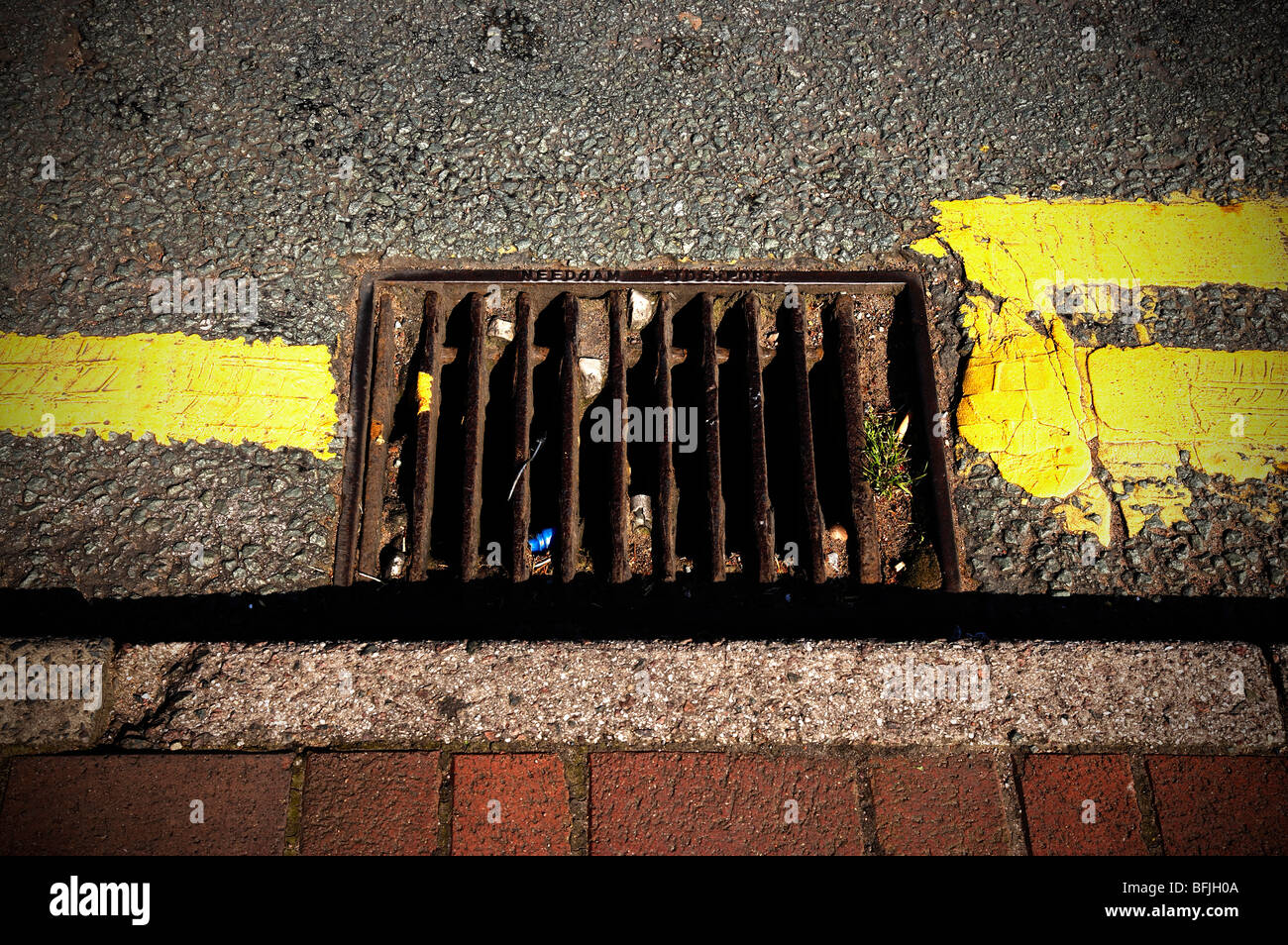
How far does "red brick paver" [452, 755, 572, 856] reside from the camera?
1760mm

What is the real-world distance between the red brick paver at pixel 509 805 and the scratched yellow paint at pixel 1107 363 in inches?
61.5

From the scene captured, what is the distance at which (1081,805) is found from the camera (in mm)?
1820

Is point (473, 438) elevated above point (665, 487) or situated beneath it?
elevated above

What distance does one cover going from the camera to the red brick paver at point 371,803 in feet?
5.76

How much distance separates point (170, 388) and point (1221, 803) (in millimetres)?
2983

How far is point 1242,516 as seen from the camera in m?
2.34

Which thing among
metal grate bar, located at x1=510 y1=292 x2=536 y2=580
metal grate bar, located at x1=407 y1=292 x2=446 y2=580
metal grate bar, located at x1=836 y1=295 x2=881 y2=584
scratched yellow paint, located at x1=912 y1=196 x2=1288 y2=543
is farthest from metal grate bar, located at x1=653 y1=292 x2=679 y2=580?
scratched yellow paint, located at x1=912 y1=196 x2=1288 y2=543

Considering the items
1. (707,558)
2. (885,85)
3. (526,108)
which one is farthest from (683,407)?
(885,85)

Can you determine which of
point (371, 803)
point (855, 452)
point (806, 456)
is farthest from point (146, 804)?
point (855, 452)

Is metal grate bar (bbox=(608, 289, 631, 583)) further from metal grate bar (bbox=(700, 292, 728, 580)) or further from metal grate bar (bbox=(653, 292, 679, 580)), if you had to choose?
metal grate bar (bbox=(700, 292, 728, 580))

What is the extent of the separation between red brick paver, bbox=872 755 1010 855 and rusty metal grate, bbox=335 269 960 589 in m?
0.55

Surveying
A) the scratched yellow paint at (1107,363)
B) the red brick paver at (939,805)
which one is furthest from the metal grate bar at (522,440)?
the scratched yellow paint at (1107,363)

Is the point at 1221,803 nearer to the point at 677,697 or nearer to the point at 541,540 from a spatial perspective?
the point at 677,697
